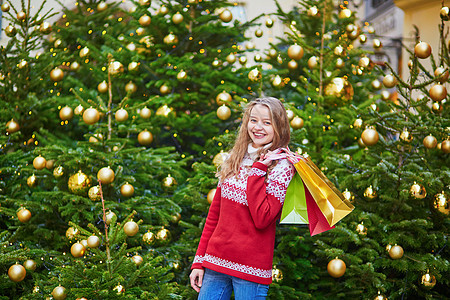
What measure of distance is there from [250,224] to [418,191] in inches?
65.8

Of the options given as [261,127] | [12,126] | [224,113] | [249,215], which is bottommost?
[249,215]

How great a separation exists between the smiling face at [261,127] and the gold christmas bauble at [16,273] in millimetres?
1999

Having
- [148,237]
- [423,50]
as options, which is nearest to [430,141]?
[423,50]

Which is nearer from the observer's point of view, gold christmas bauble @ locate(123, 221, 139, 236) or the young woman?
the young woman

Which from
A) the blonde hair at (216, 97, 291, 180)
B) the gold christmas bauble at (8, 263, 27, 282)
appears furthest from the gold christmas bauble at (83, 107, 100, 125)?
the blonde hair at (216, 97, 291, 180)

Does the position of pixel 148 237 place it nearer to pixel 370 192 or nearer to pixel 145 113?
pixel 145 113

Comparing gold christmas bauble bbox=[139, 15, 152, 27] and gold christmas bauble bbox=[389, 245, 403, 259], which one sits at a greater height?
gold christmas bauble bbox=[139, 15, 152, 27]

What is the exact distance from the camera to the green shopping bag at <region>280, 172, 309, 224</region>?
92.0 inches

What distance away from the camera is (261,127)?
2445mm

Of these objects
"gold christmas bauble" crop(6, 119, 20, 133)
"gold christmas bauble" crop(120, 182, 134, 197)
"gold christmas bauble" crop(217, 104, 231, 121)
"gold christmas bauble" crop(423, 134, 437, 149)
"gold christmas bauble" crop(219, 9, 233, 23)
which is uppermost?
"gold christmas bauble" crop(219, 9, 233, 23)

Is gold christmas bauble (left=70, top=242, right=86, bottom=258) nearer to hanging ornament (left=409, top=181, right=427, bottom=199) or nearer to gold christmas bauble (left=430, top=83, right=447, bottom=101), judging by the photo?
hanging ornament (left=409, top=181, right=427, bottom=199)

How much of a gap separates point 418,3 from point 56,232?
19.8 ft

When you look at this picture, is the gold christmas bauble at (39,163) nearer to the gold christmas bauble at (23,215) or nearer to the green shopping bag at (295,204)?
the gold christmas bauble at (23,215)

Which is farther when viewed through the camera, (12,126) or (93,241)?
(12,126)
